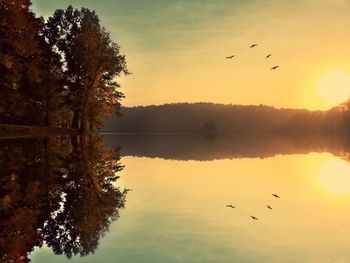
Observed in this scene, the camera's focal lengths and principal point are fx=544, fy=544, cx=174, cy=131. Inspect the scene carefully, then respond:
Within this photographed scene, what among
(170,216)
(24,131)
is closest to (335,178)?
(170,216)

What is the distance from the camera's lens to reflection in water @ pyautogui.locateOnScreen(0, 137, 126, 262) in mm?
17750

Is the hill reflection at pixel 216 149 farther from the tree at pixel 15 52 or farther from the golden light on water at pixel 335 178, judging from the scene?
the golden light on water at pixel 335 178

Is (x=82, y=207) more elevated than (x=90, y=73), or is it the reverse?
(x=90, y=73)

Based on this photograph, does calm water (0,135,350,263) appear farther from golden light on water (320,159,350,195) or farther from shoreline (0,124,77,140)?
shoreline (0,124,77,140)

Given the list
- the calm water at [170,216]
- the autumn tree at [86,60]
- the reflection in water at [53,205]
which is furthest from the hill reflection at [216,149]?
the reflection in water at [53,205]

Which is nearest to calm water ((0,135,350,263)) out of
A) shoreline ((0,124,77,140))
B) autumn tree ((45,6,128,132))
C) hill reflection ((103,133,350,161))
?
shoreline ((0,124,77,140))

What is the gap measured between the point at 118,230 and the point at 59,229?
7.04 ft

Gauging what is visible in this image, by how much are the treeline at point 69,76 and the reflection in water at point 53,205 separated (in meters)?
31.6

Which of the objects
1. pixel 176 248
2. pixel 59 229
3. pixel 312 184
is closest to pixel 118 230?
pixel 59 229

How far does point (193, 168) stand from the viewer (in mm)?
47656

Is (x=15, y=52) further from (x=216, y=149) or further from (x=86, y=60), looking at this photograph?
(x=216, y=149)

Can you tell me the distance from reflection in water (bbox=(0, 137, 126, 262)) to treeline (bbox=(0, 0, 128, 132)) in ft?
104

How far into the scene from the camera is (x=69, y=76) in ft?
282

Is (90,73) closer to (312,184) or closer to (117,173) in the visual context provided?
(117,173)
